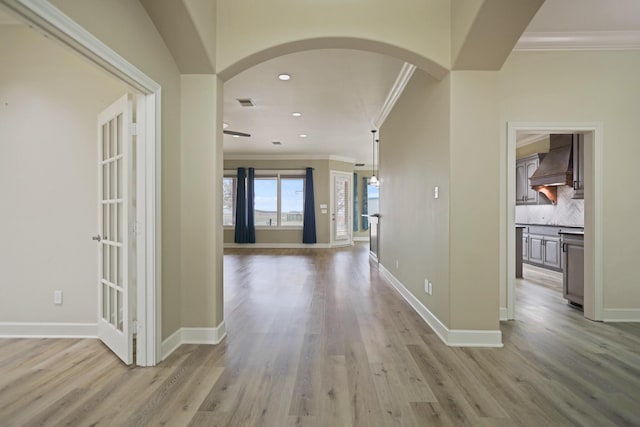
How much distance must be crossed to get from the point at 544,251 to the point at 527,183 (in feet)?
4.98

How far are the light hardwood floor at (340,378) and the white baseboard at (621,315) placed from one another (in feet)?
0.47

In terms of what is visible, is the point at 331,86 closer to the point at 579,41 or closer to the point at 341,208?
the point at 579,41

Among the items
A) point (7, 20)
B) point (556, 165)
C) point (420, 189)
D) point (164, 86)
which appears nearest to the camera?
point (164, 86)

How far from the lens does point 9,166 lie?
2.92 metres

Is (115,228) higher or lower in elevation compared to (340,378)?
higher

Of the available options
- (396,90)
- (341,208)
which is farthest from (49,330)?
(341,208)

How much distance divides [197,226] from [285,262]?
460cm

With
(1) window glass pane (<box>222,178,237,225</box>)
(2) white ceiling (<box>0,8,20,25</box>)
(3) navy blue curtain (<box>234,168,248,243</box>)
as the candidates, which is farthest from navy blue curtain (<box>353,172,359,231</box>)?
(2) white ceiling (<box>0,8,20,25</box>)

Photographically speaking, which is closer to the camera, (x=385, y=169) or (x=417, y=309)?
(x=417, y=309)

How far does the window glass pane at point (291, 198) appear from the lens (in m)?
10.4

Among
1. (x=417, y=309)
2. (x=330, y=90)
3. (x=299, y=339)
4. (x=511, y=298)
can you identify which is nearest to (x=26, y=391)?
(x=299, y=339)

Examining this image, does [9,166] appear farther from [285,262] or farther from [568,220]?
[568,220]

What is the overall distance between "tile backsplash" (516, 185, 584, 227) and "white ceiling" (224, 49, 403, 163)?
385cm

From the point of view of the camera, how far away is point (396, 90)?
15.1 feet
